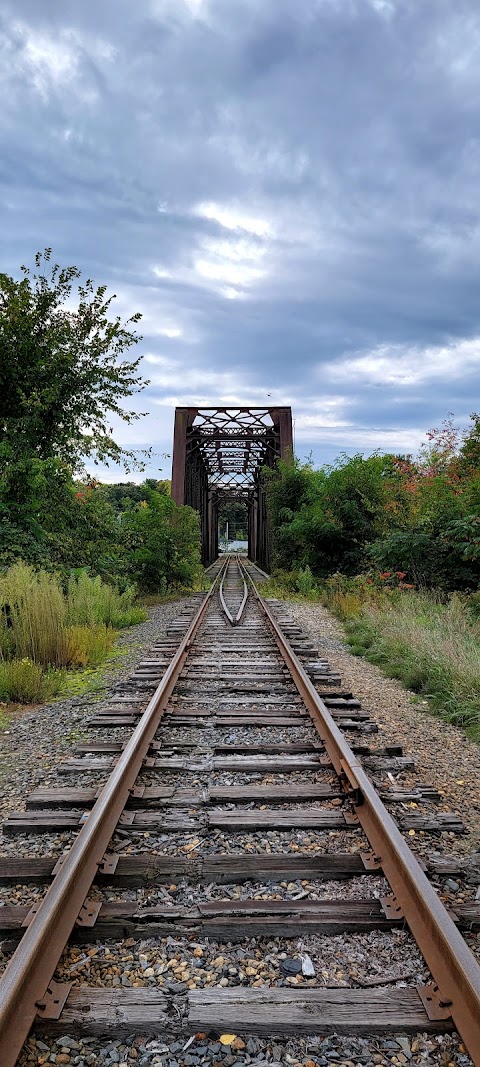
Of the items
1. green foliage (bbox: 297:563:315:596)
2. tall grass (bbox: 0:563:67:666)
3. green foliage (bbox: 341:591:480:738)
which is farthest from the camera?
green foliage (bbox: 297:563:315:596)

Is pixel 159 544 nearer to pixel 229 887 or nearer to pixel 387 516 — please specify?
pixel 387 516

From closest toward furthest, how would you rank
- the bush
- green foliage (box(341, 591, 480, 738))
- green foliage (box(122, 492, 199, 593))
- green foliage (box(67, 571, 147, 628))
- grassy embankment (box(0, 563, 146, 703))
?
green foliage (box(341, 591, 480, 738)) → the bush → grassy embankment (box(0, 563, 146, 703)) → green foliage (box(67, 571, 147, 628)) → green foliage (box(122, 492, 199, 593))

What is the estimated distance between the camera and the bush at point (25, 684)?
20.4ft

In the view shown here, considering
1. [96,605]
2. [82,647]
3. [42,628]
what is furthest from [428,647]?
[96,605]

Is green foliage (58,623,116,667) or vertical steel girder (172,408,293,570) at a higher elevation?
vertical steel girder (172,408,293,570)

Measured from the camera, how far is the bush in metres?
6.23

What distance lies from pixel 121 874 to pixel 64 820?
2.21ft

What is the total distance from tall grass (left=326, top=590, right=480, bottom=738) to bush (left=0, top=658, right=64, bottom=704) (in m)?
3.77

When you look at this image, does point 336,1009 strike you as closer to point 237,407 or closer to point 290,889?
point 290,889

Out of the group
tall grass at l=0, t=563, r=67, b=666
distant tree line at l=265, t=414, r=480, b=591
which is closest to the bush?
tall grass at l=0, t=563, r=67, b=666

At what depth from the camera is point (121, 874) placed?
2781mm

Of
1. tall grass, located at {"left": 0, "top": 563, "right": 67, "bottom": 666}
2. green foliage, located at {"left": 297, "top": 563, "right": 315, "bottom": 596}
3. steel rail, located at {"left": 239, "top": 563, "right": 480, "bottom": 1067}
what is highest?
tall grass, located at {"left": 0, "top": 563, "right": 67, "bottom": 666}

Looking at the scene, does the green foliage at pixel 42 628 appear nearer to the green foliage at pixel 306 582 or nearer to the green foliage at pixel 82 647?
the green foliage at pixel 82 647

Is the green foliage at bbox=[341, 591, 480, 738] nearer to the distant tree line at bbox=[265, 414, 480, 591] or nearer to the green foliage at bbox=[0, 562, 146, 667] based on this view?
the distant tree line at bbox=[265, 414, 480, 591]
